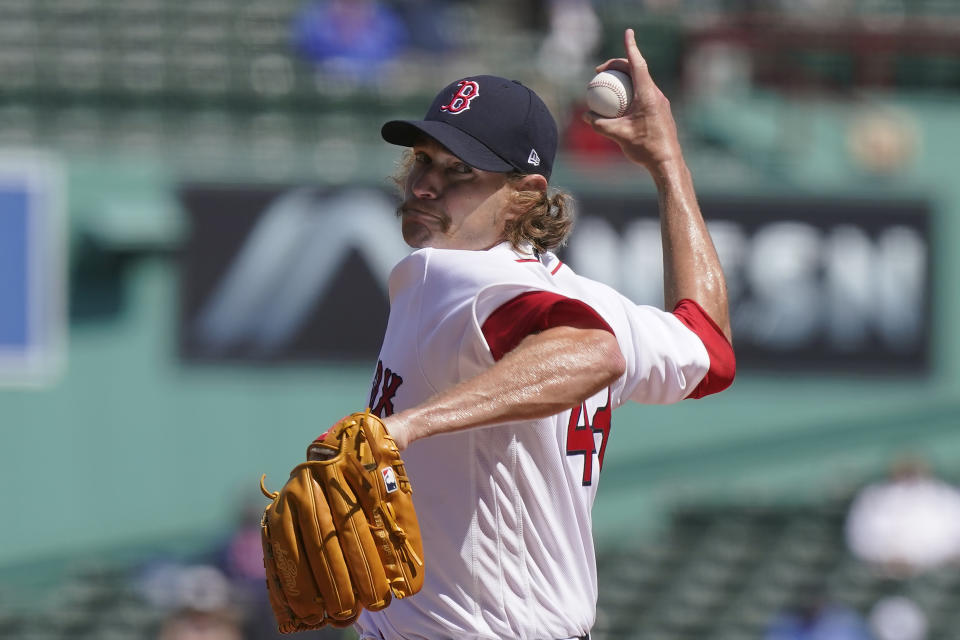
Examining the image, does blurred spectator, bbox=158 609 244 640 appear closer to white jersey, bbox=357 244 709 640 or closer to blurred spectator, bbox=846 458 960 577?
blurred spectator, bbox=846 458 960 577

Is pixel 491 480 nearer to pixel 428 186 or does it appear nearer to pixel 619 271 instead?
pixel 428 186

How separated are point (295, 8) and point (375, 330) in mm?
2059

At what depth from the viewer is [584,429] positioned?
2.33 m

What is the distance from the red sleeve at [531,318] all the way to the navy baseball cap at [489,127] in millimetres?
261

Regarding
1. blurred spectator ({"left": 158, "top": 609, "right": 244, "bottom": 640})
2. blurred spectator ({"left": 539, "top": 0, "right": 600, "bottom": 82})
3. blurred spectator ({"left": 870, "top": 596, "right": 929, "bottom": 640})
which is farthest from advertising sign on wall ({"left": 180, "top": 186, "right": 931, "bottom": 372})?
blurred spectator ({"left": 158, "top": 609, "right": 244, "bottom": 640})

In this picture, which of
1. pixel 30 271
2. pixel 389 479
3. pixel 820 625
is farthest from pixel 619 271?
pixel 389 479

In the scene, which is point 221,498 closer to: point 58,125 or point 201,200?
point 201,200

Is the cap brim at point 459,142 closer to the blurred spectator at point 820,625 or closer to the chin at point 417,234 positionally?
the chin at point 417,234

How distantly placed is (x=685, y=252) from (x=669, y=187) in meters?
0.14

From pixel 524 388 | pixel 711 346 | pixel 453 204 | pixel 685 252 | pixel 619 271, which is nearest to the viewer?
pixel 524 388

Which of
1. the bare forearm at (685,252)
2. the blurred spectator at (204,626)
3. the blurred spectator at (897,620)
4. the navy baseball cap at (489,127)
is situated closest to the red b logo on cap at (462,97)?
the navy baseball cap at (489,127)

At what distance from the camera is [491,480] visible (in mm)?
2223

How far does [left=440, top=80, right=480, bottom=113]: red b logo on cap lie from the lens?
230 cm

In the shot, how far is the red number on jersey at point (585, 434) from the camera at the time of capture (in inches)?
90.6
